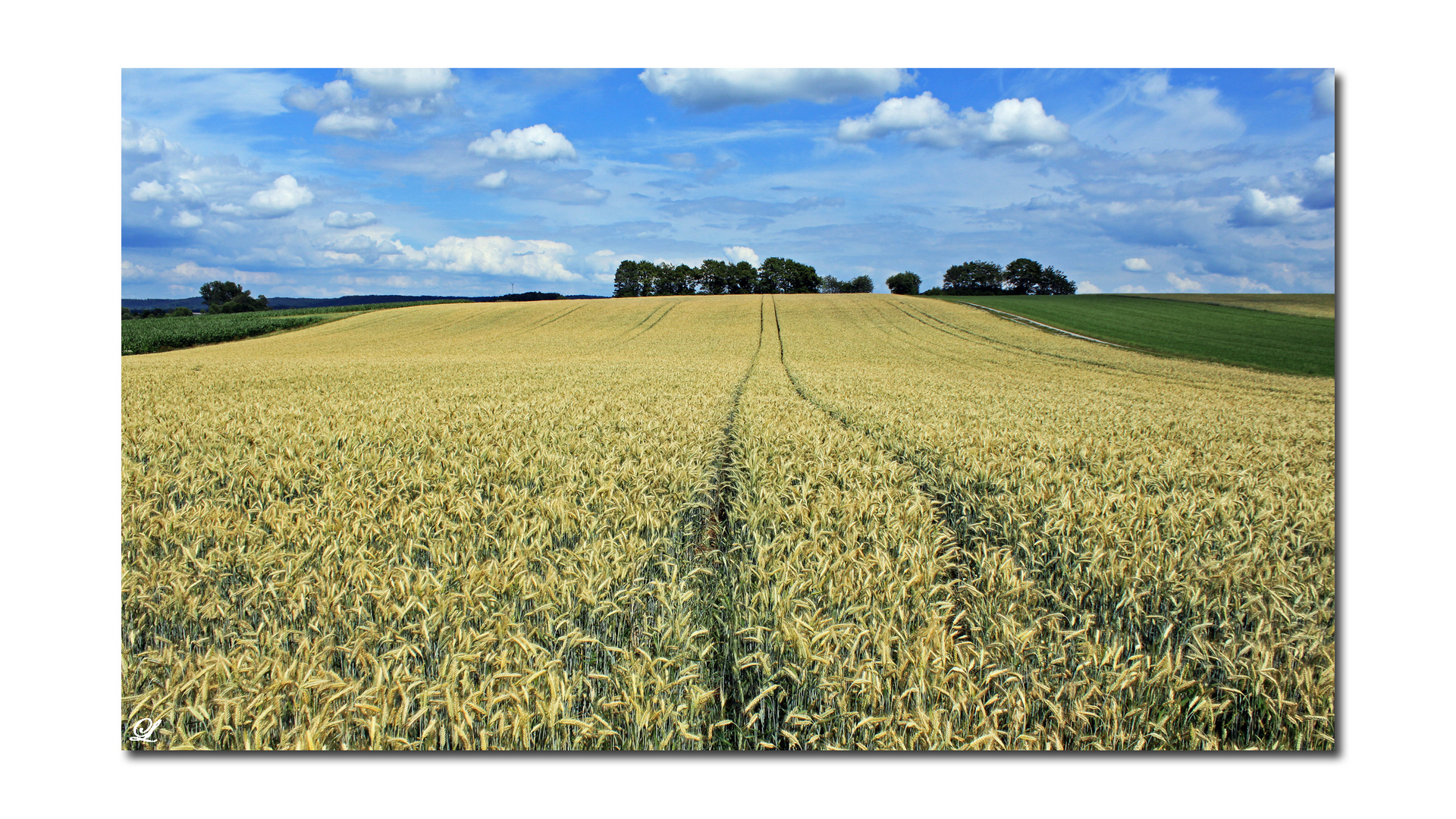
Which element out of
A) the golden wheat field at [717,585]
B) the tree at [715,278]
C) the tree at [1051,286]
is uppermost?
the tree at [715,278]

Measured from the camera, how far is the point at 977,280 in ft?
58.2

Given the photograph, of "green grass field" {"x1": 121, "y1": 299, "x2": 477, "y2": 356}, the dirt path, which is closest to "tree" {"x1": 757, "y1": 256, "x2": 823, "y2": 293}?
the dirt path

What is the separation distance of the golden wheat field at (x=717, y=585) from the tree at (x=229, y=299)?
3.93 ft

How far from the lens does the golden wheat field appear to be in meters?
2.54

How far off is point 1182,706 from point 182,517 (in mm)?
5276

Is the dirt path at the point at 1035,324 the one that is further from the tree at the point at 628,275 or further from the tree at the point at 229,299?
the tree at the point at 229,299

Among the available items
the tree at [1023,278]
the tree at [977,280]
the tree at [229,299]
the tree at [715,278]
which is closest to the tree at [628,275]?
the tree at [229,299]

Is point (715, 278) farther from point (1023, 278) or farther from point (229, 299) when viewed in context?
point (229, 299)

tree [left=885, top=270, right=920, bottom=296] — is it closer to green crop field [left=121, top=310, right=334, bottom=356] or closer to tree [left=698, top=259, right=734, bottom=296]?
green crop field [left=121, top=310, right=334, bottom=356]

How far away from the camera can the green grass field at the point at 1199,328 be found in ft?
24.6

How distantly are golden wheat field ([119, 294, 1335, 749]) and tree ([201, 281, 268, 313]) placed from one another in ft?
3.93

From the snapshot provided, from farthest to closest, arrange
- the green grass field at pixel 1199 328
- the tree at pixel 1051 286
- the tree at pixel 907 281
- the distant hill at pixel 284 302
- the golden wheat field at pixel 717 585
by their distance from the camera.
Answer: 1. the tree at pixel 1051 286
2. the tree at pixel 907 281
3. the green grass field at pixel 1199 328
4. the distant hill at pixel 284 302
5. the golden wheat field at pixel 717 585
